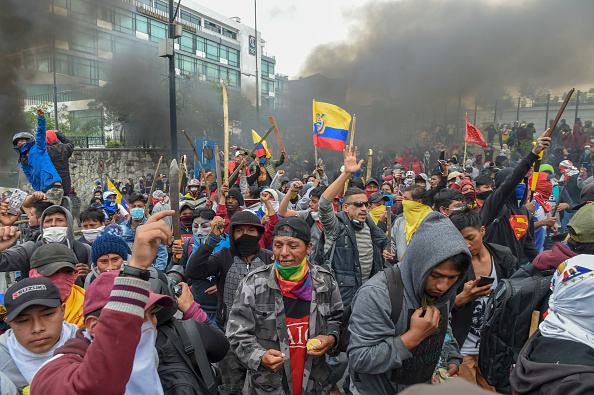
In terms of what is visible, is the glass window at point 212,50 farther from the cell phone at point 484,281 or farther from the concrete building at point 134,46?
the cell phone at point 484,281

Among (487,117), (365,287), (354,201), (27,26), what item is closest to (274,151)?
(487,117)

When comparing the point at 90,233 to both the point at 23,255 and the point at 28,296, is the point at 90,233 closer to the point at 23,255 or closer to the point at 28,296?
the point at 23,255

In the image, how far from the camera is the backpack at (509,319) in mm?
2361

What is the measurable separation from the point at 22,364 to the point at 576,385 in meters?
2.43

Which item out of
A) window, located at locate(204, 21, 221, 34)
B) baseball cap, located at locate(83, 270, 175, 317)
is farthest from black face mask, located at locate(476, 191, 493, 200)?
window, located at locate(204, 21, 221, 34)

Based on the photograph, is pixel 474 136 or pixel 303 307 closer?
pixel 303 307

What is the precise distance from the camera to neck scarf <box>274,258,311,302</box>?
250cm

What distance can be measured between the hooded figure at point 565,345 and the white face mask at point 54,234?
3766 millimetres

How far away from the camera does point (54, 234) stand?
3.73 meters

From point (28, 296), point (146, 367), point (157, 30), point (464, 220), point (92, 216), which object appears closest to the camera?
point (146, 367)

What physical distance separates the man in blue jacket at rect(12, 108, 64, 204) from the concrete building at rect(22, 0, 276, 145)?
11650 mm

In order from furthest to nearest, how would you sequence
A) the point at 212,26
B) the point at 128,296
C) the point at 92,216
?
the point at 212,26 < the point at 92,216 < the point at 128,296

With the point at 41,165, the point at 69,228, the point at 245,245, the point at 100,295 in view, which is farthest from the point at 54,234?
the point at 100,295

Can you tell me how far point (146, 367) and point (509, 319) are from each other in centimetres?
211
